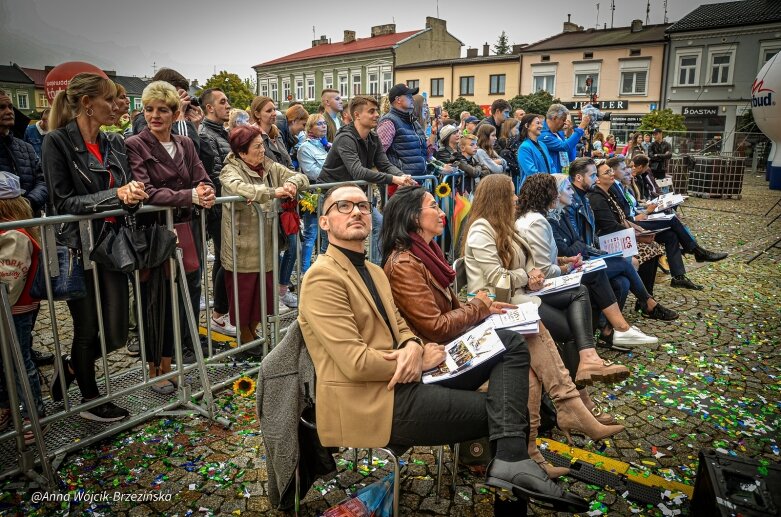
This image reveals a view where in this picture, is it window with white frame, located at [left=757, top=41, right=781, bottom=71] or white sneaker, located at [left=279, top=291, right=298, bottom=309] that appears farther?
window with white frame, located at [left=757, top=41, right=781, bottom=71]

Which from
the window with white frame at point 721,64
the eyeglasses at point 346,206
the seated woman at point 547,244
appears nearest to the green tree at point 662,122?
the window with white frame at point 721,64

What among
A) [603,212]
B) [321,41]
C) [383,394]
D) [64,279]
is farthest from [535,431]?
[321,41]

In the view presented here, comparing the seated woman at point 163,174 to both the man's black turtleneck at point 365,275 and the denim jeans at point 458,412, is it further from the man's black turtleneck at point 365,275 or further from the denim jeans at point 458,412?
the denim jeans at point 458,412

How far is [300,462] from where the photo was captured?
270cm

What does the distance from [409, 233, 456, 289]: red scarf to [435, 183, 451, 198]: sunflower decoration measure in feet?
11.9

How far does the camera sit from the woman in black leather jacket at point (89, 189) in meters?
3.21

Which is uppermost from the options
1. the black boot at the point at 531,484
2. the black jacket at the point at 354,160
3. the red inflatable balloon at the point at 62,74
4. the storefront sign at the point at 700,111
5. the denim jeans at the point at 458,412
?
the storefront sign at the point at 700,111

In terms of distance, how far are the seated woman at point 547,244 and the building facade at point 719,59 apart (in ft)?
110

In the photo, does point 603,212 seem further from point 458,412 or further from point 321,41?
point 321,41

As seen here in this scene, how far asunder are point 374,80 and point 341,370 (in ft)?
170

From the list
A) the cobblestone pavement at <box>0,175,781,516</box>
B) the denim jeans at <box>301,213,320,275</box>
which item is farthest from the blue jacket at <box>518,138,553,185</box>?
the denim jeans at <box>301,213,320,275</box>

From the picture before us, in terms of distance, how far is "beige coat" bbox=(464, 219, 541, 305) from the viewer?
13.3ft

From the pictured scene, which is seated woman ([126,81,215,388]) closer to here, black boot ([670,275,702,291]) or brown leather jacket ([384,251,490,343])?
brown leather jacket ([384,251,490,343])

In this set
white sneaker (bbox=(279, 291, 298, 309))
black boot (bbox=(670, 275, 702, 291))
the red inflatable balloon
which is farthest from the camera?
black boot (bbox=(670, 275, 702, 291))
